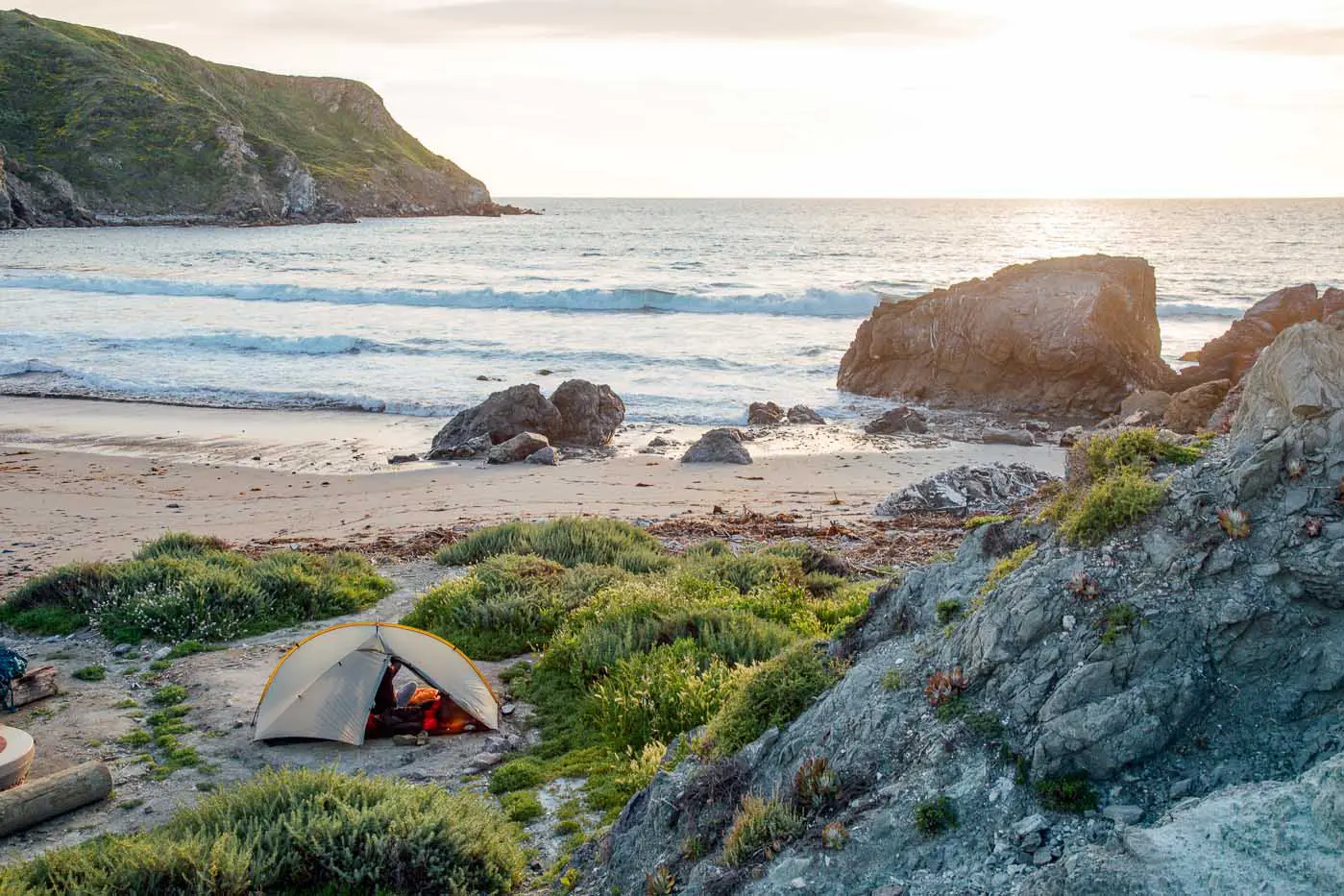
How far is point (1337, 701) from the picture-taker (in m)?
4.48

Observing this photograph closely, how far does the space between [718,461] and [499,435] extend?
5.07m

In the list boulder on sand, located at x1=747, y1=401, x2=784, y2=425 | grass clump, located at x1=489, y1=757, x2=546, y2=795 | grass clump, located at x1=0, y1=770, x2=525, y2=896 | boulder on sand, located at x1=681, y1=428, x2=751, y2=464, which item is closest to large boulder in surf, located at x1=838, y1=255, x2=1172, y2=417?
boulder on sand, located at x1=747, y1=401, x2=784, y2=425

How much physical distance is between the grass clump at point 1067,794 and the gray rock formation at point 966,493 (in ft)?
41.5

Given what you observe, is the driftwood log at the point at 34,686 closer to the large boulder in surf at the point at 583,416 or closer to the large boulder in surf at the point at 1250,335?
the large boulder in surf at the point at 583,416

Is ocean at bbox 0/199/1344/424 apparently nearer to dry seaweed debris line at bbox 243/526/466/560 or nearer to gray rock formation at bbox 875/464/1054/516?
gray rock formation at bbox 875/464/1054/516

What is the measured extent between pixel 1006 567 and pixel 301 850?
16.6 ft

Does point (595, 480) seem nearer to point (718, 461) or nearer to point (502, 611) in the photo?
point (718, 461)

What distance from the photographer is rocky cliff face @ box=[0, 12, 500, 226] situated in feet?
332

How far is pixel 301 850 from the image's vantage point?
6867mm

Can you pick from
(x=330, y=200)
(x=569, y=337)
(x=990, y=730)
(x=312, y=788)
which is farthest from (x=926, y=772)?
(x=330, y=200)

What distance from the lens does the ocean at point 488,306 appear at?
30.2 metres

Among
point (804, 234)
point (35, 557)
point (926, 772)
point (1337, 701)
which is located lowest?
point (35, 557)

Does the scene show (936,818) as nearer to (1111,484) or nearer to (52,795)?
(1111,484)

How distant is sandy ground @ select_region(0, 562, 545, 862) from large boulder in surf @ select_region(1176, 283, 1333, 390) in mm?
21638
